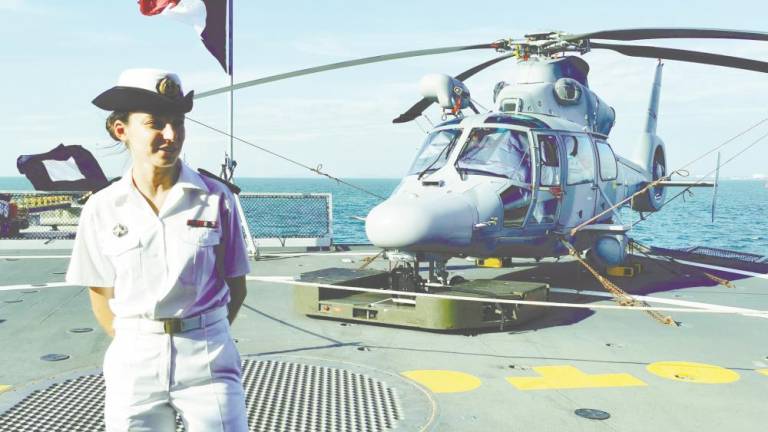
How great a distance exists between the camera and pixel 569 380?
5715mm

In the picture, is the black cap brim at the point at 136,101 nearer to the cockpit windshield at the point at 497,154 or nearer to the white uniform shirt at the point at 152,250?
the white uniform shirt at the point at 152,250

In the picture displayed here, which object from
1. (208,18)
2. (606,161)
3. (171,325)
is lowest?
(171,325)

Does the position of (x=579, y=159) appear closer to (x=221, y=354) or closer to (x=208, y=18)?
(x=208, y=18)

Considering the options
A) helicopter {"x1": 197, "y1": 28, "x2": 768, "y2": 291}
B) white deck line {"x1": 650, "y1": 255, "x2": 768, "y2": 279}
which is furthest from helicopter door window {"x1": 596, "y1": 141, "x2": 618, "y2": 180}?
white deck line {"x1": 650, "y1": 255, "x2": 768, "y2": 279}

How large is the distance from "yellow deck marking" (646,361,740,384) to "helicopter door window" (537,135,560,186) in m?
3.87

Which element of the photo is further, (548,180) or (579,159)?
(579,159)

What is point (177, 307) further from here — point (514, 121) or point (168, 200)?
point (514, 121)

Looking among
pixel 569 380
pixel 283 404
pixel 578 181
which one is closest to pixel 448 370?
pixel 569 380

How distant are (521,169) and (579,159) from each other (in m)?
1.76

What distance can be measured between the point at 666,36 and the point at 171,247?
8.57m

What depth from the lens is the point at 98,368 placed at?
19.1ft

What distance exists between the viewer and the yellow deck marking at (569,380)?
5.54m

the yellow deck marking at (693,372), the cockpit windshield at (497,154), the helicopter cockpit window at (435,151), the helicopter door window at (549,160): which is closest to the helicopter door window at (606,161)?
the helicopter door window at (549,160)

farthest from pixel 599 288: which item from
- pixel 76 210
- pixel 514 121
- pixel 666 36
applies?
pixel 76 210
